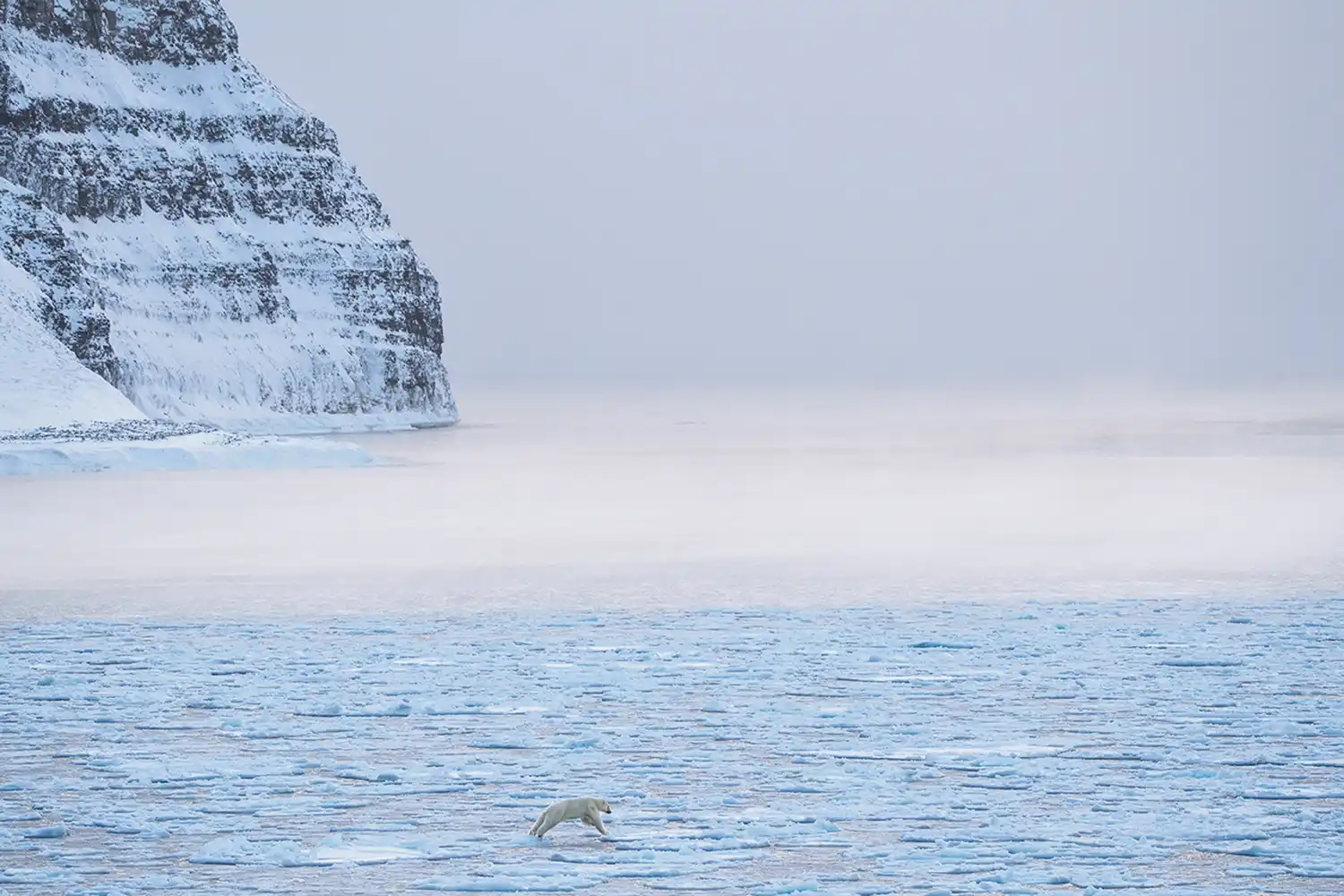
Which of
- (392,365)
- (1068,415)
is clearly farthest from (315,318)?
(1068,415)

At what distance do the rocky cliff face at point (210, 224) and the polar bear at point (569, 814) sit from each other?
107 meters

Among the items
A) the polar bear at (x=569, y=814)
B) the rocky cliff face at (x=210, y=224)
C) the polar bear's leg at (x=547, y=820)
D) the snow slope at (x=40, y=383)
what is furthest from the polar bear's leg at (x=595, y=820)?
the rocky cliff face at (x=210, y=224)

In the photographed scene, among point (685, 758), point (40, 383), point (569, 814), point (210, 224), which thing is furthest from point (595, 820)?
point (210, 224)

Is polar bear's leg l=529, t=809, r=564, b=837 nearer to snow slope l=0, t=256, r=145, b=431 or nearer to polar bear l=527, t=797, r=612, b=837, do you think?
polar bear l=527, t=797, r=612, b=837

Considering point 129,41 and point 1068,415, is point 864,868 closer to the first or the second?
point 1068,415

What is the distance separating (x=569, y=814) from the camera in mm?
10711

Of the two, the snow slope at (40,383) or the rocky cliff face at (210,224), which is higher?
the rocky cliff face at (210,224)

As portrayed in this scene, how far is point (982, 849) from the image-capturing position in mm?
10344

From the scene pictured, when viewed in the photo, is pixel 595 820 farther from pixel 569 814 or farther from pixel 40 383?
pixel 40 383

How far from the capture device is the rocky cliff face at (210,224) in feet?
395

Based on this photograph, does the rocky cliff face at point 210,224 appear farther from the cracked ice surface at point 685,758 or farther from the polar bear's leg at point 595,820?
the polar bear's leg at point 595,820

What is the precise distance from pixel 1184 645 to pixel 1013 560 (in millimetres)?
9472

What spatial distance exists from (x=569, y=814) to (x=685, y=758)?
2.08 m

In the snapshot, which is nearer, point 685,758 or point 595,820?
point 595,820
